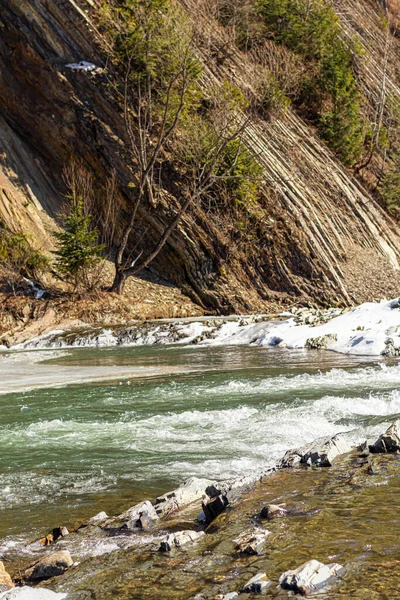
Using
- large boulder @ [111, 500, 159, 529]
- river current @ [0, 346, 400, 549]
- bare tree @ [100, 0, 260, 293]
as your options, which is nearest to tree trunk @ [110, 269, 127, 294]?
bare tree @ [100, 0, 260, 293]

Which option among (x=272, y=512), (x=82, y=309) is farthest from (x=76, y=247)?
(x=272, y=512)

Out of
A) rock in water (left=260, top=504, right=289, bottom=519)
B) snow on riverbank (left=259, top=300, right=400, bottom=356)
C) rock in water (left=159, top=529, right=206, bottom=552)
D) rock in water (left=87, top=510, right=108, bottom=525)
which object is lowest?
snow on riverbank (left=259, top=300, right=400, bottom=356)

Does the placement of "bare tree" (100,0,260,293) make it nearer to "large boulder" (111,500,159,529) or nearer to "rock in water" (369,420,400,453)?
"rock in water" (369,420,400,453)

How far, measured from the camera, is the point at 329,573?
338 cm

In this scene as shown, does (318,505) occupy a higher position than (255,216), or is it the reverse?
(255,216)

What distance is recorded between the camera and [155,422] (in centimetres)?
809

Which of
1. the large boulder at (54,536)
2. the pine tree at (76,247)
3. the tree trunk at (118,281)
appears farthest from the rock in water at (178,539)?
the tree trunk at (118,281)

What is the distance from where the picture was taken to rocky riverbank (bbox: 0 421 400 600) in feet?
11.2

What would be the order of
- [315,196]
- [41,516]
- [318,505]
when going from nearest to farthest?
[318,505] → [41,516] → [315,196]

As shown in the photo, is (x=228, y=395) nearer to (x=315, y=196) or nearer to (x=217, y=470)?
(x=217, y=470)

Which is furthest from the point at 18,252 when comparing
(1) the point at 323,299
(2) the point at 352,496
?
(2) the point at 352,496

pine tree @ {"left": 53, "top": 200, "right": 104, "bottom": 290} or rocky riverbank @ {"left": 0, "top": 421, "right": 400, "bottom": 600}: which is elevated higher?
pine tree @ {"left": 53, "top": 200, "right": 104, "bottom": 290}

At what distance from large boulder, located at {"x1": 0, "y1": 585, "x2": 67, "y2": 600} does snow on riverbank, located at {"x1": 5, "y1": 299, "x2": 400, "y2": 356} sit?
36.7ft

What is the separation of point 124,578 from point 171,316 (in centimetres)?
1999
